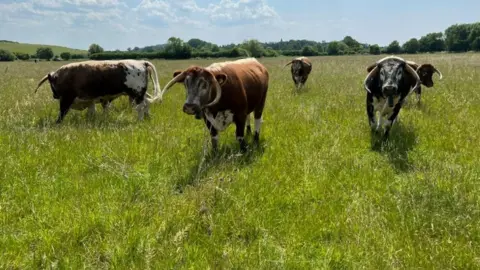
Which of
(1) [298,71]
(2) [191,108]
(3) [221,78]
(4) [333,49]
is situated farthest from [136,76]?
(4) [333,49]

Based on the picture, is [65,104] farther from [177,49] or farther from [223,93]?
[177,49]

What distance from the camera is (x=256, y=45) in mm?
106188

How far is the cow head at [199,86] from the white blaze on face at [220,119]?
50 centimetres

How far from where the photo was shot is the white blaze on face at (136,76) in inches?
397

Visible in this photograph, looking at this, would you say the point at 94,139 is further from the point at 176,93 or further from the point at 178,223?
the point at 176,93

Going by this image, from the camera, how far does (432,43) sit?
108938 millimetres

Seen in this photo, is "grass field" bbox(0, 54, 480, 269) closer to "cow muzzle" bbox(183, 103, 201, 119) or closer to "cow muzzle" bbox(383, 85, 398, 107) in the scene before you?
"cow muzzle" bbox(183, 103, 201, 119)

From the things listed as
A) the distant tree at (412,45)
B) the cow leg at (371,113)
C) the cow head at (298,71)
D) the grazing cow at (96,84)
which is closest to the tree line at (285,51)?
the distant tree at (412,45)

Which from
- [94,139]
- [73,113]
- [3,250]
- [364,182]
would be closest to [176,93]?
[73,113]

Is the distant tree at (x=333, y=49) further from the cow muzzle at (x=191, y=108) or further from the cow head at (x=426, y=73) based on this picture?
the cow muzzle at (x=191, y=108)

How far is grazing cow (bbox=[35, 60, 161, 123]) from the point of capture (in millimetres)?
9688

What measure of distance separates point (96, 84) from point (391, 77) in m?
6.79

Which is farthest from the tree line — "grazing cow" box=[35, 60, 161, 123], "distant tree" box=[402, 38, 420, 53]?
"grazing cow" box=[35, 60, 161, 123]

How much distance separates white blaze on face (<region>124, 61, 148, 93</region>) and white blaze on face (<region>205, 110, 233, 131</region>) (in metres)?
4.32
